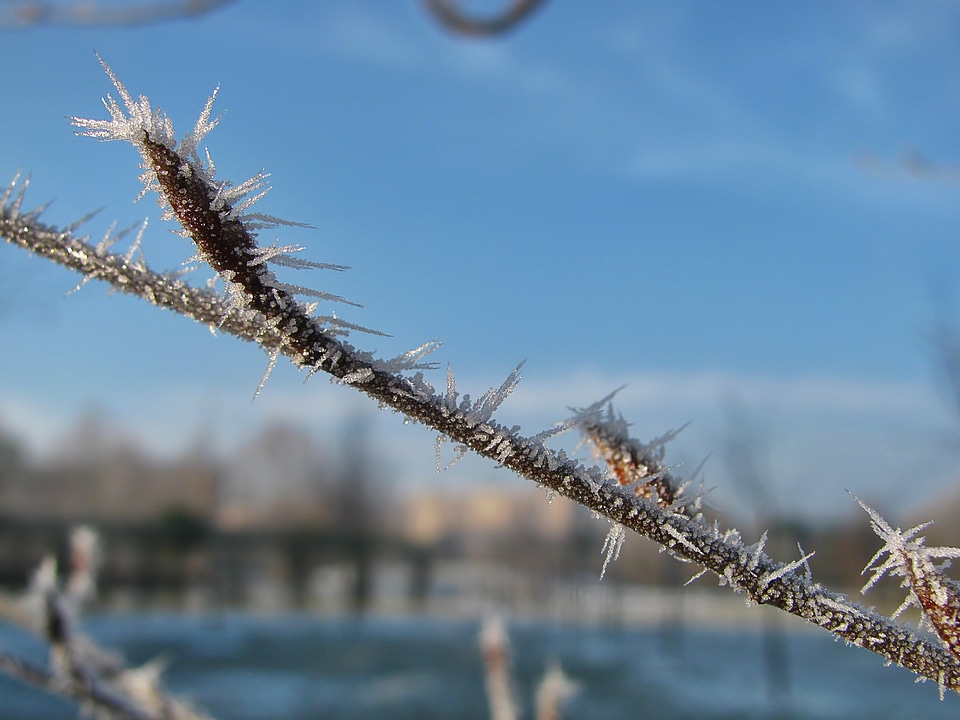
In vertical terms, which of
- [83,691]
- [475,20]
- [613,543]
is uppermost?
[475,20]

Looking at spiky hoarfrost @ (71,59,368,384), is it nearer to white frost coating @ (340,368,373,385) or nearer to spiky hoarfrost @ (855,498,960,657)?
white frost coating @ (340,368,373,385)

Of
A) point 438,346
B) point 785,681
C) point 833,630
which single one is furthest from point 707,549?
point 785,681

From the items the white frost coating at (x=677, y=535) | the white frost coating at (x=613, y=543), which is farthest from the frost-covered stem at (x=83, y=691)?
the white frost coating at (x=677, y=535)

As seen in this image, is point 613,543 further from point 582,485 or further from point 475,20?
point 475,20

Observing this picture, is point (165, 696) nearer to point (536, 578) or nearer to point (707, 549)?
point (707, 549)

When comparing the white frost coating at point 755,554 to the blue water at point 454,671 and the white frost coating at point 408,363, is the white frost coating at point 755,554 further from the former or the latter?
the blue water at point 454,671

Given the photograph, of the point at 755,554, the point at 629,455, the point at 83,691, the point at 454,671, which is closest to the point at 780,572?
the point at 755,554
